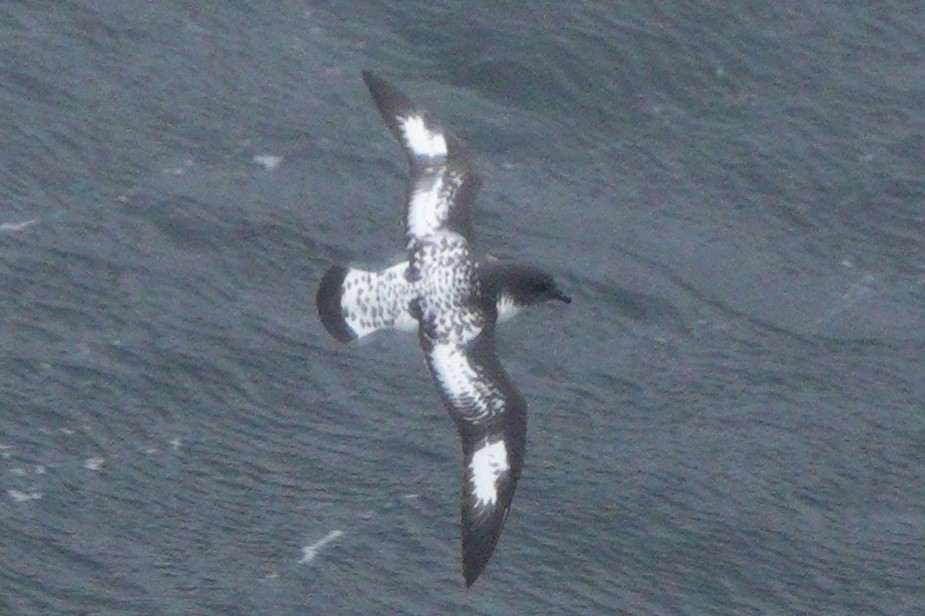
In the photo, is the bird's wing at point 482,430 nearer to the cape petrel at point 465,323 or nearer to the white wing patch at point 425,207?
→ the cape petrel at point 465,323

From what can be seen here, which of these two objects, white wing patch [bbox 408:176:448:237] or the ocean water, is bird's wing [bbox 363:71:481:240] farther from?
the ocean water

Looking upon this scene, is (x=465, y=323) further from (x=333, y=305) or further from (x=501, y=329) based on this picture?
(x=501, y=329)

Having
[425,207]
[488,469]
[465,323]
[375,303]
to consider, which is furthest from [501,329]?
[488,469]

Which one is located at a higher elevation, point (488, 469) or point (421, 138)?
point (421, 138)

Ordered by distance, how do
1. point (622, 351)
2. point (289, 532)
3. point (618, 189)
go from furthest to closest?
point (618, 189) < point (622, 351) < point (289, 532)

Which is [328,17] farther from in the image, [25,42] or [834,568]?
[834,568]

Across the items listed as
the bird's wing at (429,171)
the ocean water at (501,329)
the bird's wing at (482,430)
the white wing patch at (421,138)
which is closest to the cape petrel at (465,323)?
the bird's wing at (482,430)

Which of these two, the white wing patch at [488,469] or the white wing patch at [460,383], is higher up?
the white wing patch at [460,383]

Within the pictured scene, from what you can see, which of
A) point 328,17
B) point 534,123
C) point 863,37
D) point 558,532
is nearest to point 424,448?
point 558,532
